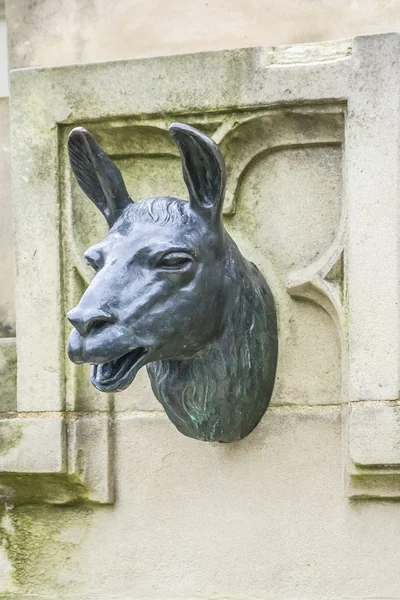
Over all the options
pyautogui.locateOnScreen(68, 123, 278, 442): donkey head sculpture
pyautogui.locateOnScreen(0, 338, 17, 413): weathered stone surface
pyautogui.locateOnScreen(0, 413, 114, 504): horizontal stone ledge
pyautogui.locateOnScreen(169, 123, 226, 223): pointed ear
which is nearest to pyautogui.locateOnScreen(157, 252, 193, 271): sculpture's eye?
pyautogui.locateOnScreen(68, 123, 278, 442): donkey head sculpture

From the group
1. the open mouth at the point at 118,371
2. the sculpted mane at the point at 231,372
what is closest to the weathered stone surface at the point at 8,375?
the sculpted mane at the point at 231,372

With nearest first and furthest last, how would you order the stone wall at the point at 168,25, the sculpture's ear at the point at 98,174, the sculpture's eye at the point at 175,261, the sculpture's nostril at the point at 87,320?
the sculpture's nostril at the point at 87,320 < the sculpture's eye at the point at 175,261 < the sculpture's ear at the point at 98,174 < the stone wall at the point at 168,25

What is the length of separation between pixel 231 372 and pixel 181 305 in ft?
0.96

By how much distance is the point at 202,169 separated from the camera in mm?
2656

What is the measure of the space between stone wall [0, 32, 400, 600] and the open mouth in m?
0.51

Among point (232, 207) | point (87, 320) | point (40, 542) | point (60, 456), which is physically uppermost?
point (232, 207)

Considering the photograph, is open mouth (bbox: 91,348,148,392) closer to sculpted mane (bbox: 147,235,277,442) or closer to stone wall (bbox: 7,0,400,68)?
sculpted mane (bbox: 147,235,277,442)

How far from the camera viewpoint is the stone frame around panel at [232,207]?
285 centimetres

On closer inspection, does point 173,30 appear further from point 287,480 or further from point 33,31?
point 287,480

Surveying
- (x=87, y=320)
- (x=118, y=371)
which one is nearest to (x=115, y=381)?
(x=118, y=371)

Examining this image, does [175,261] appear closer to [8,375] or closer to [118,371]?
[118,371]

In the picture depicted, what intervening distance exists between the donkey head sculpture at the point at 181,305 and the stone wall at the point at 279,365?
0.13 metres

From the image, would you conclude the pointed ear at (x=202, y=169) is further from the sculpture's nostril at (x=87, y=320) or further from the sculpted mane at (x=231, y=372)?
the sculpture's nostril at (x=87, y=320)

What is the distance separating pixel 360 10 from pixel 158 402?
1.03 meters
